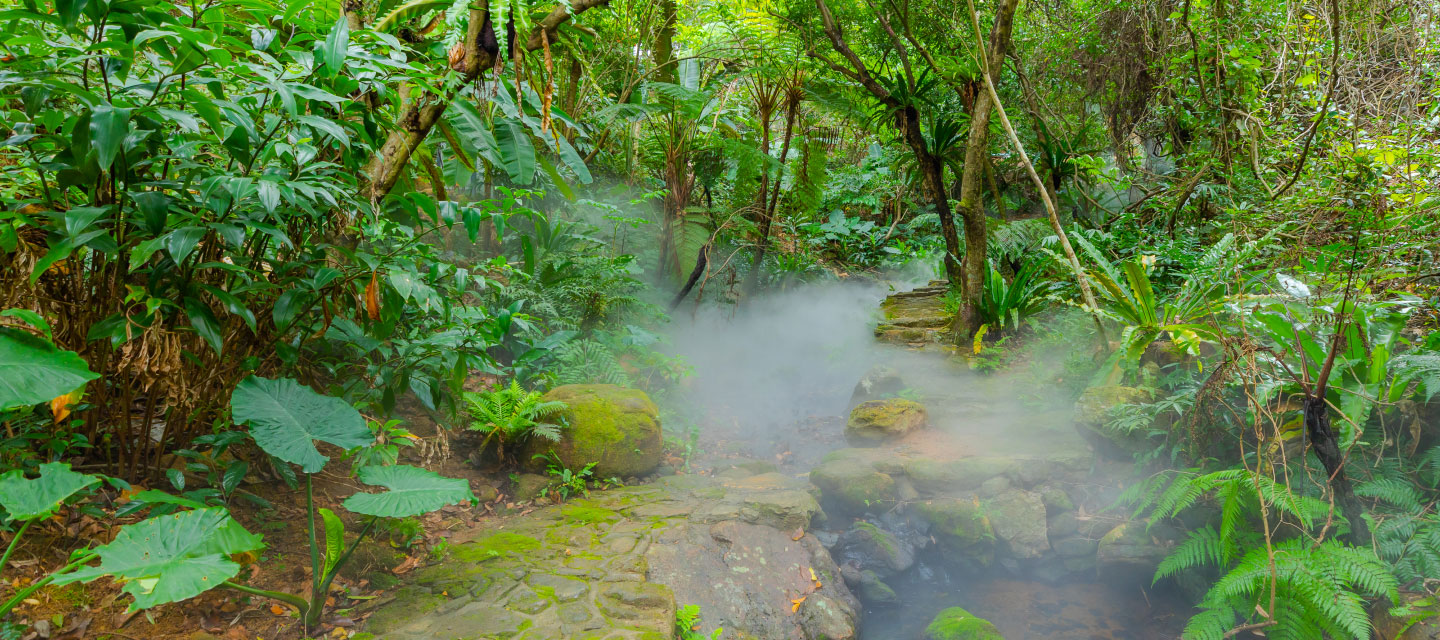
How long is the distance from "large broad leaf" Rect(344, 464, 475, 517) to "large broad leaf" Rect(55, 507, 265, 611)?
290mm

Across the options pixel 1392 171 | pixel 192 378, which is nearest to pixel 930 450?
pixel 1392 171

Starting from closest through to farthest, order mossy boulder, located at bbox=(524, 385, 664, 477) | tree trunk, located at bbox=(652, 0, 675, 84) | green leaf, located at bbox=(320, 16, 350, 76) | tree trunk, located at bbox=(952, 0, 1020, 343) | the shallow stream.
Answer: green leaf, located at bbox=(320, 16, 350, 76), the shallow stream, mossy boulder, located at bbox=(524, 385, 664, 477), tree trunk, located at bbox=(952, 0, 1020, 343), tree trunk, located at bbox=(652, 0, 675, 84)

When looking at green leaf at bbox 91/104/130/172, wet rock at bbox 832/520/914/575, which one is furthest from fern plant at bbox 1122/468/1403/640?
green leaf at bbox 91/104/130/172

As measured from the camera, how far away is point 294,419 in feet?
6.85

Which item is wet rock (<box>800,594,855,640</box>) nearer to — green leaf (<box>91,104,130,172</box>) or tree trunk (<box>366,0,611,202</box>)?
tree trunk (<box>366,0,611,202</box>)

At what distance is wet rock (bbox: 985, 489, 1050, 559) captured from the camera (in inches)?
151

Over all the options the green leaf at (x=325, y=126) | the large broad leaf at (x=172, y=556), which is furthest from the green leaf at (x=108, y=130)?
the large broad leaf at (x=172, y=556)

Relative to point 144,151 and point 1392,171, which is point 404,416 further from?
point 1392,171

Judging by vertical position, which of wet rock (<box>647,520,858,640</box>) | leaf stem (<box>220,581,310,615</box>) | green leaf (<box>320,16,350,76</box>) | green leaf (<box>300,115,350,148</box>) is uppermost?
green leaf (<box>320,16,350,76</box>)

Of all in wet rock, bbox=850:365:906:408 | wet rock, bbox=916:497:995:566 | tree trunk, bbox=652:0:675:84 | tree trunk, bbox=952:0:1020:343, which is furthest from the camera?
tree trunk, bbox=652:0:675:84

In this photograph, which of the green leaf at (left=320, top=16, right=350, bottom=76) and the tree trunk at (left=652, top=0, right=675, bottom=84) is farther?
the tree trunk at (left=652, top=0, right=675, bottom=84)

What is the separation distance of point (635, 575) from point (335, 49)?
223cm

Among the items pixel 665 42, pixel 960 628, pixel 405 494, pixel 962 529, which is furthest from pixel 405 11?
pixel 665 42

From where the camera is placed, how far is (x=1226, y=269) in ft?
12.3
